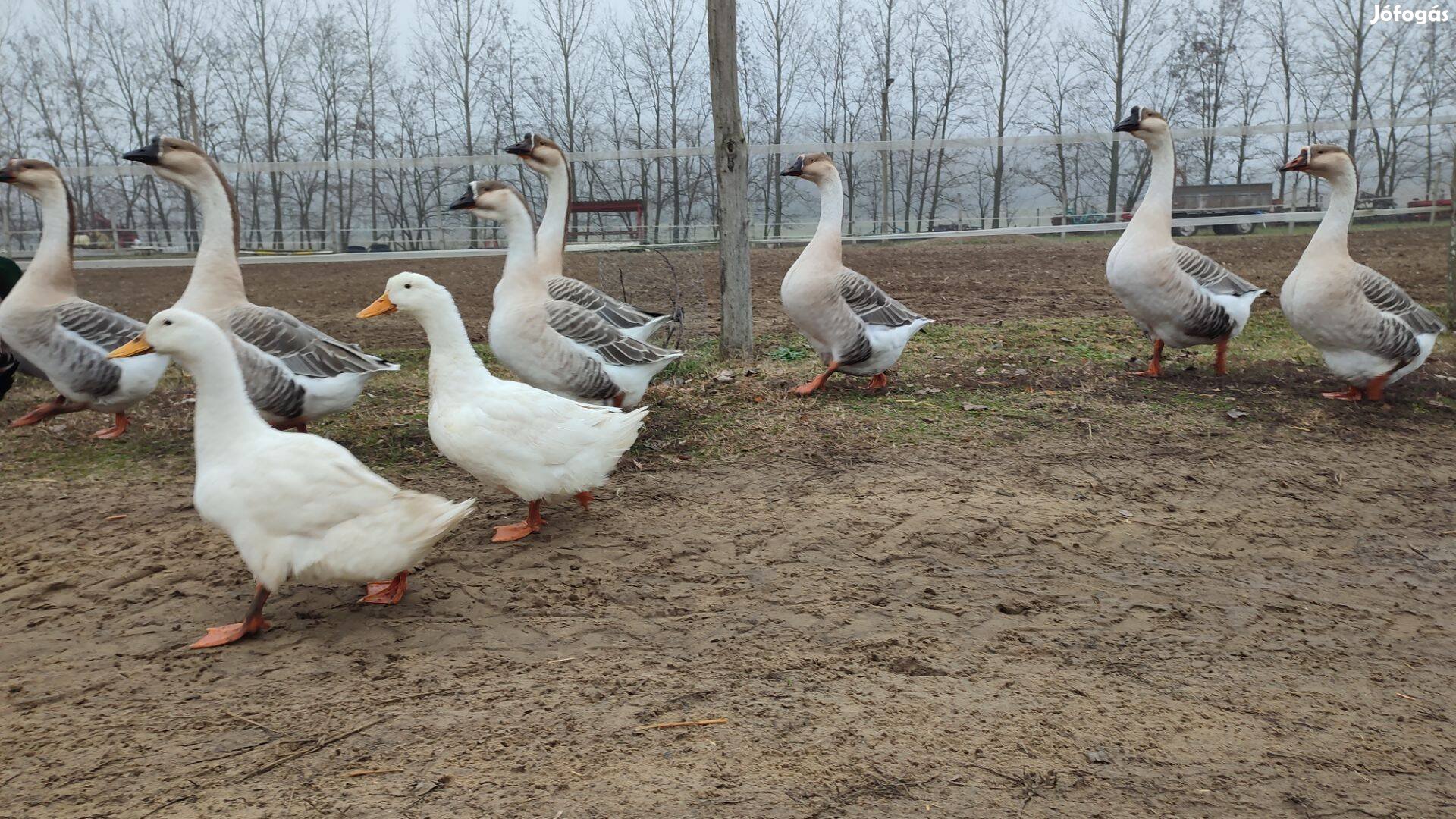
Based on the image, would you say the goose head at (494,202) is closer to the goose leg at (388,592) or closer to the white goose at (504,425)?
the white goose at (504,425)

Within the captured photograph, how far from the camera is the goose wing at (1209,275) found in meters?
6.97

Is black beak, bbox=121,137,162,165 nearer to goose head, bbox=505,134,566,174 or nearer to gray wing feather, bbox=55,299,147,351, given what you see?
gray wing feather, bbox=55,299,147,351

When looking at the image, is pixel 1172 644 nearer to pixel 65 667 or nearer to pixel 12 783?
pixel 12 783

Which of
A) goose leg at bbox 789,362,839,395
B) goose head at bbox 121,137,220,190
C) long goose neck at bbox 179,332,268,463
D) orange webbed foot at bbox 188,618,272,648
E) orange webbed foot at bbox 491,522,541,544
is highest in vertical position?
goose head at bbox 121,137,220,190

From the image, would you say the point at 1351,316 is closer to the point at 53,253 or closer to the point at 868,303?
the point at 868,303

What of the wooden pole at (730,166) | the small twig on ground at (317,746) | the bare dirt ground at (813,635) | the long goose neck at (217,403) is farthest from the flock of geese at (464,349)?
the small twig on ground at (317,746)

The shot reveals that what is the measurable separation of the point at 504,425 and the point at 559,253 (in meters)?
3.74

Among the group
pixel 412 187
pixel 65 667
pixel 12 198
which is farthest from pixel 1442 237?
pixel 12 198

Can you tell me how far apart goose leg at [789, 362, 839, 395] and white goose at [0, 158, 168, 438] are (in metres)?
4.47

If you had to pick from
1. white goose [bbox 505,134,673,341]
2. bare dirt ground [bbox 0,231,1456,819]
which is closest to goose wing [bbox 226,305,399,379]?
bare dirt ground [bbox 0,231,1456,819]

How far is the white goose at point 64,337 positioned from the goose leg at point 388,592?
11.5 feet

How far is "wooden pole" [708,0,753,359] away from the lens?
24.7 ft

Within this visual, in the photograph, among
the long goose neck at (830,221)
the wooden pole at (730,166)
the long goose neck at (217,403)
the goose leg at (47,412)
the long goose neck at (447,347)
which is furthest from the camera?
the wooden pole at (730,166)

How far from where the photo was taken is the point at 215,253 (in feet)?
20.0
